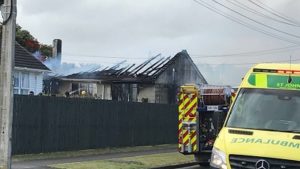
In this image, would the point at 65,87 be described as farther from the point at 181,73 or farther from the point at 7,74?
the point at 7,74

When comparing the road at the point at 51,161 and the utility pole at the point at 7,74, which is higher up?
the utility pole at the point at 7,74

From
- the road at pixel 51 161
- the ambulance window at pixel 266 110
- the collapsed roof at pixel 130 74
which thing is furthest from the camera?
the collapsed roof at pixel 130 74

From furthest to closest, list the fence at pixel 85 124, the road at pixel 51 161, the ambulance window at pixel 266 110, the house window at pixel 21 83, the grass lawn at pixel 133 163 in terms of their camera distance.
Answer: the house window at pixel 21 83 < the fence at pixel 85 124 < the grass lawn at pixel 133 163 < the road at pixel 51 161 < the ambulance window at pixel 266 110

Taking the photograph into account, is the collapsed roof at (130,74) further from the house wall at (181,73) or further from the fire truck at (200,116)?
the fire truck at (200,116)

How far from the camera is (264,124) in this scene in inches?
328

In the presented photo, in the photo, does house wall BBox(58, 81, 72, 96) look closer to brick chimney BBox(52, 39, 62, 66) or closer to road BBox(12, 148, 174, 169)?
brick chimney BBox(52, 39, 62, 66)

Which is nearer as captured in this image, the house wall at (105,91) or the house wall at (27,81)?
the house wall at (27,81)

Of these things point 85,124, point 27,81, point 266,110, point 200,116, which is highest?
point 27,81

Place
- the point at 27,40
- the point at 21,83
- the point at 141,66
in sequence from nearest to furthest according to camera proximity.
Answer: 1. the point at 21,83
2. the point at 141,66
3. the point at 27,40

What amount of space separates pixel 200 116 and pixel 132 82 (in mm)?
23356

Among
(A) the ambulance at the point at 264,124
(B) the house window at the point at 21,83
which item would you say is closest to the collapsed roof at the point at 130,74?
(B) the house window at the point at 21,83

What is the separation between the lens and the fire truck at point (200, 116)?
16719 mm

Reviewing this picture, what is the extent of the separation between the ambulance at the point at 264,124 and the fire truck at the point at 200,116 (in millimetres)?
7585

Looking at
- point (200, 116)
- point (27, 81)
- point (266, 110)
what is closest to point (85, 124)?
point (200, 116)
